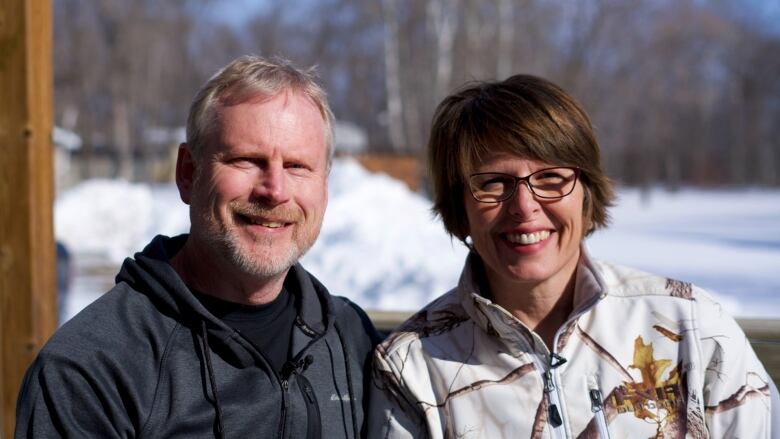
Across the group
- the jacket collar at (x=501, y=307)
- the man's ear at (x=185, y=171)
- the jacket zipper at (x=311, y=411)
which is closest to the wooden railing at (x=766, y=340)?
the jacket collar at (x=501, y=307)

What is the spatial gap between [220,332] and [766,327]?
1.60 meters

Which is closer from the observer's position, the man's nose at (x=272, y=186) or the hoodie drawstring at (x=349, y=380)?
the man's nose at (x=272, y=186)

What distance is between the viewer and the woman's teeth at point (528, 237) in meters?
2.20

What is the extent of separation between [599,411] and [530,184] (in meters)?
0.58

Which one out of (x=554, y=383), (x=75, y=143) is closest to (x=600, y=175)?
(x=554, y=383)

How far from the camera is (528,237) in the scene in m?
2.20

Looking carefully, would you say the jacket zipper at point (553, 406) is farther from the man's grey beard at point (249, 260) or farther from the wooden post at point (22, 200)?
the wooden post at point (22, 200)

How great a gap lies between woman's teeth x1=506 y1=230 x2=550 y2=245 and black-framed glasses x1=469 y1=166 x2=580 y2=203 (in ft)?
0.30

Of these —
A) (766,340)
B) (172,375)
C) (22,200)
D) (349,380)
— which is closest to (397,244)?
(22,200)

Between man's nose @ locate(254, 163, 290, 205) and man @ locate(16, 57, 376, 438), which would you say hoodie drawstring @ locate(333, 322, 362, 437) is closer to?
man @ locate(16, 57, 376, 438)

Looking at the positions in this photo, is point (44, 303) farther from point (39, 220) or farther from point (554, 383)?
point (554, 383)

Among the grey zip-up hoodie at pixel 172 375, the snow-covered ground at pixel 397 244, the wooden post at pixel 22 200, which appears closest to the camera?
the grey zip-up hoodie at pixel 172 375

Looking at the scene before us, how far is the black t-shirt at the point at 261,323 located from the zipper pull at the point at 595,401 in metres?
0.76

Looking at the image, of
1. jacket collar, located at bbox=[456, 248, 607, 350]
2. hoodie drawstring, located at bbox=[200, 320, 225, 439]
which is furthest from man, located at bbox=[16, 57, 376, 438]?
jacket collar, located at bbox=[456, 248, 607, 350]
